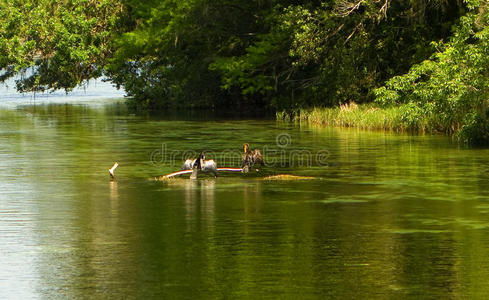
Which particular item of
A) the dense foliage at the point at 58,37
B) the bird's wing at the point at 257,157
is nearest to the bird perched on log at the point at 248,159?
the bird's wing at the point at 257,157

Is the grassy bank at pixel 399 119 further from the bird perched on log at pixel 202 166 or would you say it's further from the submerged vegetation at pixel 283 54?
the bird perched on log at pixel 202 166

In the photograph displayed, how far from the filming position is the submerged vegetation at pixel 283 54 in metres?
35.6

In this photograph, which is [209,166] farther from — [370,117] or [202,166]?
[370,117]

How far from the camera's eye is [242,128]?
44375mm

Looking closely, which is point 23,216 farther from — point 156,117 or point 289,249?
point 156,117

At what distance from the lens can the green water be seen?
13375 mm

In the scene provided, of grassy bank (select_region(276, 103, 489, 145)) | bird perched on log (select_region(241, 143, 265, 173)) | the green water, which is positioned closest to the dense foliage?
grassy bank (select_region(276, 103, 489, 145))

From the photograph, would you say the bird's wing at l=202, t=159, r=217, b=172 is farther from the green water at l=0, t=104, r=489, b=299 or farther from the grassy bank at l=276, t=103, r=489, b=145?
the grassy bank at l=276, t=103, r=489, b=145

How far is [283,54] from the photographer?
5047 cm

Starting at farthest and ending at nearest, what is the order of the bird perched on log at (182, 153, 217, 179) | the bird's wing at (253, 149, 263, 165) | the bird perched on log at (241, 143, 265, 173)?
the bird's wing at (253, 149, 263, 165) < the bird perched on log at (241, 143, 265, 173) < the bird perched on log at (182, 153, 217, 179)

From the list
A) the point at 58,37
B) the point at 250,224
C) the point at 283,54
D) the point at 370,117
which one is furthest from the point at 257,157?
the point at 58,37

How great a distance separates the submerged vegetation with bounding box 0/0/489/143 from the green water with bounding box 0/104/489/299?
3.07m

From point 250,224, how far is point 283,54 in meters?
32.9

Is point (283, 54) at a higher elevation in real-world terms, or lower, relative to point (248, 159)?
higher
